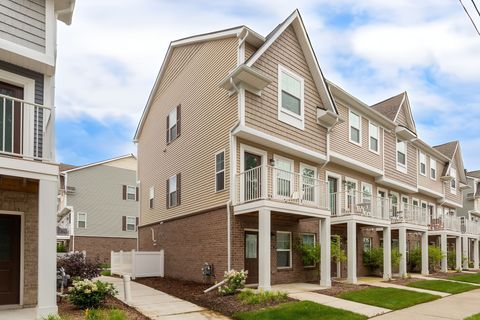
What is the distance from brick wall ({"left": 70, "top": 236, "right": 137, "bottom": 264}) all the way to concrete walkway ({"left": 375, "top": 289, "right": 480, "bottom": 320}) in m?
26.8

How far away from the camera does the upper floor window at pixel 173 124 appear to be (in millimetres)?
20953

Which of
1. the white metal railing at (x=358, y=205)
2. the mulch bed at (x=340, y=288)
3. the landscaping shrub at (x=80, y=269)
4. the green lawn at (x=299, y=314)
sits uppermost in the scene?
the white metal railing at (x=358, y=205)

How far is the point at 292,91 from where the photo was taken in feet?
58.0

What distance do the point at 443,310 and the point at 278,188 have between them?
22.0ft

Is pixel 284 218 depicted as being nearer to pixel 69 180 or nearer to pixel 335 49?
pixel 335 49

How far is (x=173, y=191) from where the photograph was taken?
21.0m

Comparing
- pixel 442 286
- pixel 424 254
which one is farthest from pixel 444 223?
pixel 442 286

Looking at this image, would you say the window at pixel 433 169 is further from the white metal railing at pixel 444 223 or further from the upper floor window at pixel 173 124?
the upper floor window at pixel 173 124

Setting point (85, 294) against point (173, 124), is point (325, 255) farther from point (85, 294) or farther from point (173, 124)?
point (173, 124)

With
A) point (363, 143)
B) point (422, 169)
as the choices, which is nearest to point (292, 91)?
point (363, 143)

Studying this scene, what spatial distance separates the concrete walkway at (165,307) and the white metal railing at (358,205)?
890 centimetres

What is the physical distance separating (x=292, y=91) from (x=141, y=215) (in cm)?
→ 1256

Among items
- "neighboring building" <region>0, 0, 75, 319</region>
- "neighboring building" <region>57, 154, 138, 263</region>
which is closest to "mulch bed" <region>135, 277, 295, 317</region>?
"neighboring building" <region>0, 0, 75, 319</region>

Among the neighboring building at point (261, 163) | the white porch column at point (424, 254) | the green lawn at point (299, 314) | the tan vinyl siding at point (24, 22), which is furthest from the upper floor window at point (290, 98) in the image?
the white porch column at point (424, 254)
